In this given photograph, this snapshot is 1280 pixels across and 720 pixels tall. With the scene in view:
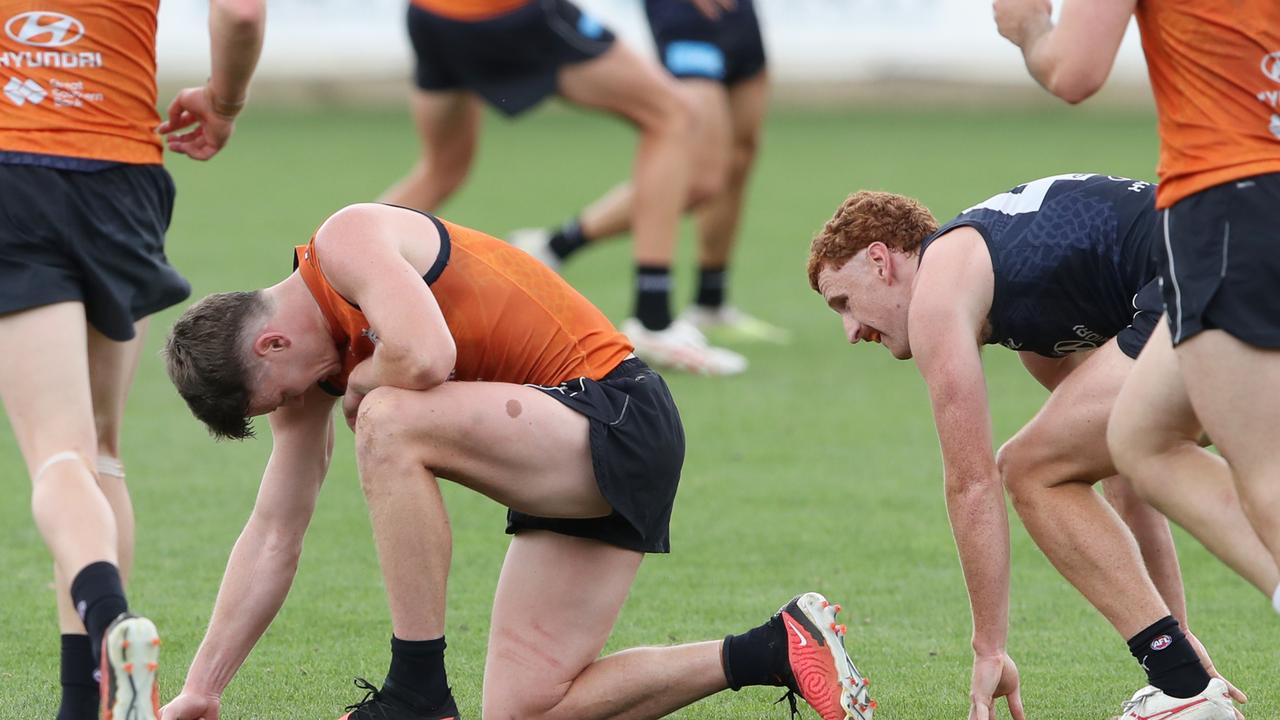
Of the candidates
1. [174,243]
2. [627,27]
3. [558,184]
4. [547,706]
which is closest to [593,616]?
[547,706]

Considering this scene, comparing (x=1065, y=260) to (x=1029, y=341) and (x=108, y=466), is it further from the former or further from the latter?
(x=108, y=466)

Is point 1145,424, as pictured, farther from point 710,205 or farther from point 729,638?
point 710,205

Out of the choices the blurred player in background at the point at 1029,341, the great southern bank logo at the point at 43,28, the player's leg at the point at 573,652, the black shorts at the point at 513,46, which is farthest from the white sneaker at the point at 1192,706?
the black shorts at the point at 513,46

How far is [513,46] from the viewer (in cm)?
809

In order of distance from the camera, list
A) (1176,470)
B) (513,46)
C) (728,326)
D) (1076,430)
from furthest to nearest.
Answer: (728,326), (513,46), (1076,430), (1176,470)

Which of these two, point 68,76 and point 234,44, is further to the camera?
point 234,44

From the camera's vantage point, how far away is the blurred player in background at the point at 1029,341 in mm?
3639

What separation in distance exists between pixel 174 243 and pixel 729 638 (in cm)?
874

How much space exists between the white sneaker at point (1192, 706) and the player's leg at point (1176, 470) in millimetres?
393

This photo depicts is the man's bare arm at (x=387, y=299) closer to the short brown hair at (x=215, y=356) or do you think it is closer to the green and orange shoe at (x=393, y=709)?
the short brown hair at (x=215, y=356)

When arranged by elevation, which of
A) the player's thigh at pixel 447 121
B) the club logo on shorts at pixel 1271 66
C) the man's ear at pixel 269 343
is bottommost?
the player's thigh at pixel 447 121

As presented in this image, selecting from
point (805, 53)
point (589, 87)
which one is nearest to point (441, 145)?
point (589, 87)

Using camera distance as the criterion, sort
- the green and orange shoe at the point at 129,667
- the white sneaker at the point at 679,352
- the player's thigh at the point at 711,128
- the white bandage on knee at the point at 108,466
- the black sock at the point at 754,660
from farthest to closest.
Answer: the player's thigh at the point at 711,128 → the white sneaker at the point at 679,352 → the white bandage on knee at the point at 108,466 → the black sock at the point at 754,660 → the green and orange shoe at the point at 129,667

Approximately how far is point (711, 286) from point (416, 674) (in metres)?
5.81
